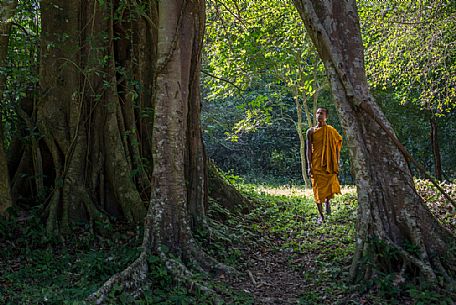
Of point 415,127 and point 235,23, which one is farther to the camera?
point 415,127

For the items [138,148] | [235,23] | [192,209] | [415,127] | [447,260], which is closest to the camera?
[447,260]

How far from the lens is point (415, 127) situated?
727 inches

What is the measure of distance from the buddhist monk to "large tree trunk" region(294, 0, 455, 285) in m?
2.97

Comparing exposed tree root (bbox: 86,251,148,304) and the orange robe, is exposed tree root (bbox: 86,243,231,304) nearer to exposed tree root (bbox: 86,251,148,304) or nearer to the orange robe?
exposed tree root (bbox: 86,251,148,304)

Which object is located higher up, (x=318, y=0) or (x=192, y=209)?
(x=318, y=0)

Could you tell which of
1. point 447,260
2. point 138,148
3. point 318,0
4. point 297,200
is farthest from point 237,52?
point 447,260

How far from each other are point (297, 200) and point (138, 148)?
18.1ft

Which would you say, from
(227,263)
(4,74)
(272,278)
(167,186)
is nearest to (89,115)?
(4,74)

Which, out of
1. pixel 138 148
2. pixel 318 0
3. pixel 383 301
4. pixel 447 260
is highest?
pixel 318 0

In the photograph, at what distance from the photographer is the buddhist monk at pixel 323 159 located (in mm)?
8352

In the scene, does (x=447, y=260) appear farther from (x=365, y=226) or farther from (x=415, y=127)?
(x=415, y=127)

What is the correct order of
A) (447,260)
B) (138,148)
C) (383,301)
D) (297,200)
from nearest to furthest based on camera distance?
1. (383,301)
2. (447,260)
3. (138,148)
4. (297,200)

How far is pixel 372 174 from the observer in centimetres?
520

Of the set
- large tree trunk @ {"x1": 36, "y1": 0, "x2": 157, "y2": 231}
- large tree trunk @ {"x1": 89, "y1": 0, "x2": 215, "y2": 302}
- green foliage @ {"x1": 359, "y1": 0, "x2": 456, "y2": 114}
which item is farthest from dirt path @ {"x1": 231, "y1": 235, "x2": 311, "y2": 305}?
green foliage @ {"x1": 359, "y1": 0, "x2": 456, "y2": 114}
